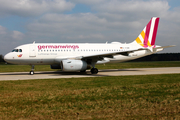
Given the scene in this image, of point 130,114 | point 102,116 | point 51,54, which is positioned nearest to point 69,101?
point 102,116

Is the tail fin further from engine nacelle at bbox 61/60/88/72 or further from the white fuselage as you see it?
→ engine nacelle at bbox 61/60/88/72

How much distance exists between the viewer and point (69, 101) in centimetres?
682

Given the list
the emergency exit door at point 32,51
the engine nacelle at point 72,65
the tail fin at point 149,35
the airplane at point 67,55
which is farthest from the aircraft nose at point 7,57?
the tail fin at point 149,35

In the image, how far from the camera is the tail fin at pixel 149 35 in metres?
26.0

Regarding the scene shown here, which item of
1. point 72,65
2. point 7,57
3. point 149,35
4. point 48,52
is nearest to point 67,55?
point 48,52

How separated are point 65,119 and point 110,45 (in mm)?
19848

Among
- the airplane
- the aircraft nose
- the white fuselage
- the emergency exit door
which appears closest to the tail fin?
the airplane

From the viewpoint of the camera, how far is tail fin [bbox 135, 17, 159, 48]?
1024 inches

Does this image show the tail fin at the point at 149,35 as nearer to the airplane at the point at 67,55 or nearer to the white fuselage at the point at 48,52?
Answer: the airplane at the point at 67,55

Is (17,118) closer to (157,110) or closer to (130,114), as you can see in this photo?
(130,114)

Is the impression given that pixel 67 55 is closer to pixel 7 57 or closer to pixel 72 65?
pixel 72 65

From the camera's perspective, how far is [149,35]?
26.1 m

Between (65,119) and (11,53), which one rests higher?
(11,53)

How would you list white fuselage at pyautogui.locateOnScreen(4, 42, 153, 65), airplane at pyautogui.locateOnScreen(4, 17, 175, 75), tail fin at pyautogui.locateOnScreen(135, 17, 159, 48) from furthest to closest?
tail fin at pyautogui.locateOnScreen(135, 17, 159, 48)
white fuselage at pyautogui.locateOnScreen(4, 42, 153, 65)
airplane at pyautogui.locateOnScreen(4, 17, 175, 75)
